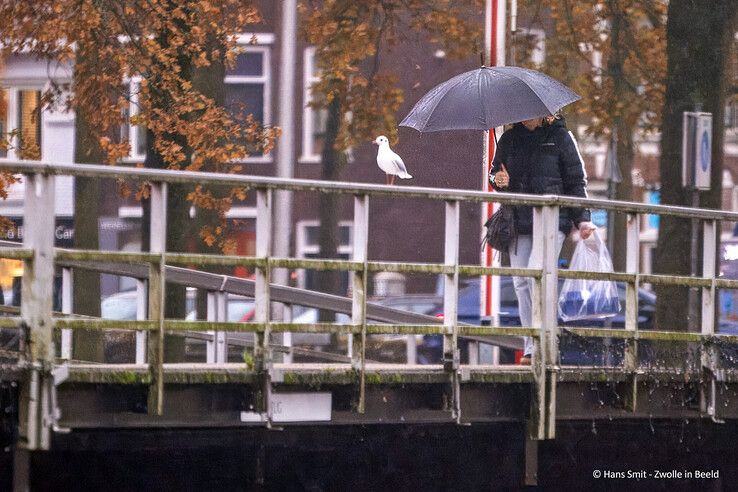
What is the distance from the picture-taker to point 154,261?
759 centimetres

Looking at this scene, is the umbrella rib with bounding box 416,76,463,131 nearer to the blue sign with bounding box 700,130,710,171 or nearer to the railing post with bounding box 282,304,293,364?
the railing post with bounding box 282,304,293,364

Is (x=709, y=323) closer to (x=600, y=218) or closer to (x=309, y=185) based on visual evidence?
(x=309, y=185)

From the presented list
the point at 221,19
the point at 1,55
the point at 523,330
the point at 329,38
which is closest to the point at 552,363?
the point at 523,330

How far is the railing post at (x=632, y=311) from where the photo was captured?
9.33 m

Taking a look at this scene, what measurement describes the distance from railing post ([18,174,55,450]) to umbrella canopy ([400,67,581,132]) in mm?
3330

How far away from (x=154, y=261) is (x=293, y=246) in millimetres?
22082

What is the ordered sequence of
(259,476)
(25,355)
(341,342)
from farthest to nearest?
1. (341,342)
2. (259,476)
3. (25,355)

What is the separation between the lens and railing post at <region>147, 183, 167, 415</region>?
7637mm

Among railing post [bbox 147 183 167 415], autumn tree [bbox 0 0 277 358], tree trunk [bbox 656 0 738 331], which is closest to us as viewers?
railing post [bbox 147 183 167 415]

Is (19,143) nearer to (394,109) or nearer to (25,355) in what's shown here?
(394,109)

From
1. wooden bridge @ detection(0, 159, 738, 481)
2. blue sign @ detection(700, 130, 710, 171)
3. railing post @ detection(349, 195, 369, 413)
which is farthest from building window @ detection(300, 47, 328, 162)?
railing post @ detection(349, 195, 369, 413)

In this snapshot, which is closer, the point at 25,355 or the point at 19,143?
the point at 25,355

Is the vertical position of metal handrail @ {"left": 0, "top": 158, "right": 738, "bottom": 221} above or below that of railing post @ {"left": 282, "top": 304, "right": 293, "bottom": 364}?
above

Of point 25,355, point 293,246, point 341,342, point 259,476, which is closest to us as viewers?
point 25,355
